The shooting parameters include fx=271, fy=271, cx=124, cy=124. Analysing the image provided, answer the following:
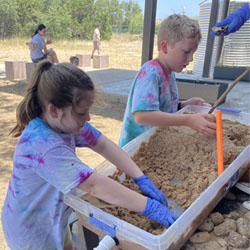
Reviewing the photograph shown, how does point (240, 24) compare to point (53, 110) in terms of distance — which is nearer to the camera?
point (53, 110)

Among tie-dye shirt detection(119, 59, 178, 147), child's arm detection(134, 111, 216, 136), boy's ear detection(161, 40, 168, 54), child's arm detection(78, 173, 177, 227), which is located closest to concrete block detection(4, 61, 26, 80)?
tie-dye shirt detection(119, 59, 178, 147)

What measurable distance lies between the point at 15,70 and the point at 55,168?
23.7 ft

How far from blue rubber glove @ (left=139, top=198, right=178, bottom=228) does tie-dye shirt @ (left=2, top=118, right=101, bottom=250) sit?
0.22 m

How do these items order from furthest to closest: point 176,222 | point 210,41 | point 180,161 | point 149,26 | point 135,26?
point 135,26 < point 210,41 < point 149,26 < point 180,161 < point 176,222

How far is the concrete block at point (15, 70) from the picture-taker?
23.8ft

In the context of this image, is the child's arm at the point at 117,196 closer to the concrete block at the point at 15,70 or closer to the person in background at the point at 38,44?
the person in background at the point at 38,44

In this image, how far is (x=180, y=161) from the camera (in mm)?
1260

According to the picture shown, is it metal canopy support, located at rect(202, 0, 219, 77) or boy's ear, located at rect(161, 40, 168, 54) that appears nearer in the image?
boy's ear, located at rect(161, 40, 168, 54)

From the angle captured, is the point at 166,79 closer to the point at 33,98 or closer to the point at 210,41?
the point at 33,98

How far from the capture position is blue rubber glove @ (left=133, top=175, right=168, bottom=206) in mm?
1017

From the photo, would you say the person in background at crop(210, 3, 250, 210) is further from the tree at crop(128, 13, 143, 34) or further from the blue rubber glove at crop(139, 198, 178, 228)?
the tree at crop(128, 13, 143, 34)

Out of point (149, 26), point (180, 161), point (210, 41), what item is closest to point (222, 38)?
point (210, 41)

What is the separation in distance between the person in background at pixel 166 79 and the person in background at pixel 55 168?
253mm

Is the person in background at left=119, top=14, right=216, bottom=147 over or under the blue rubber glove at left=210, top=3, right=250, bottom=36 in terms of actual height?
under
